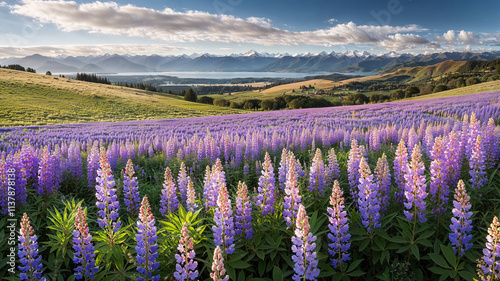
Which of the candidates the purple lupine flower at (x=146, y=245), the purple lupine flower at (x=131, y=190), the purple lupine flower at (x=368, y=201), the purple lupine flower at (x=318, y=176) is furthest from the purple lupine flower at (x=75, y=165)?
the purple lupine flower at (x=368, y=201)

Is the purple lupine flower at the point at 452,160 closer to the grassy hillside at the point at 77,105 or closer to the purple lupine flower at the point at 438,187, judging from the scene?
the purple lupine flower at the point at 438,187

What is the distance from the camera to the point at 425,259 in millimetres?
3896

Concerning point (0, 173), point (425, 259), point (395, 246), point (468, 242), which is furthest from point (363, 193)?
point (0, 173)

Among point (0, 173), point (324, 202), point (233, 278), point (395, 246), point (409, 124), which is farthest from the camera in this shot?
point (409, 124)

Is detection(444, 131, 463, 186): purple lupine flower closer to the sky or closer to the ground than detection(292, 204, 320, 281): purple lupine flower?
closer to the sky

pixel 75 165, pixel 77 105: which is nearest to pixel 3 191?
pixel 75 165

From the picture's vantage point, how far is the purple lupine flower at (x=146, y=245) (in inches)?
125

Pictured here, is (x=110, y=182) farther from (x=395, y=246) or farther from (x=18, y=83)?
(x=18, y=83)

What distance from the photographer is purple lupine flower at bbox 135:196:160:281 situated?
10.4 feet

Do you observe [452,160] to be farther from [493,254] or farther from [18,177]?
[18,177]

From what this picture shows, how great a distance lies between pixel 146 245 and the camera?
3221 millimetres

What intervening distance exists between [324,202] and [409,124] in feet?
39.1

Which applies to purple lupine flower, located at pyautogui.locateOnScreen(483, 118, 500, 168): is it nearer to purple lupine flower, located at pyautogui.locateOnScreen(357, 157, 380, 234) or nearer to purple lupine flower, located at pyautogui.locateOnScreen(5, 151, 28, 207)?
purple lupine flower, located at pyautogui.locateOnScreen(357, 157, 380, 234)

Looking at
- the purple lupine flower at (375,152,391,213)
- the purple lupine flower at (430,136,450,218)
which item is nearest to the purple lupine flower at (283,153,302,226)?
the purple lupine flower at (375,152,391,213)
